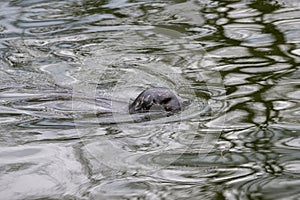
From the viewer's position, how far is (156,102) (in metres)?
4.57

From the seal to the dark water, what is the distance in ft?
0.24

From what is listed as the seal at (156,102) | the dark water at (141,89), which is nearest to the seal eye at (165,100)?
the seal at (156,102)

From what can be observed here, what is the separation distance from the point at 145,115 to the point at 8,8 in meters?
3.71

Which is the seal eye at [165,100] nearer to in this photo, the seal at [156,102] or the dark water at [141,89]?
the seal at [156,102]

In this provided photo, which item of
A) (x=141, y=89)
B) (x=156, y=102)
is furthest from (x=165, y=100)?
(x=141, y=89)

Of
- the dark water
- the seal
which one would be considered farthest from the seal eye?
the dark water

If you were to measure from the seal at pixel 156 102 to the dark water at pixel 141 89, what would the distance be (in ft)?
0.24

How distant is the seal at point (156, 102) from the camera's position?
4.55 meters

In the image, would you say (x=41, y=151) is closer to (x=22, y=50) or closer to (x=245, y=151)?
(x=245, y=151)

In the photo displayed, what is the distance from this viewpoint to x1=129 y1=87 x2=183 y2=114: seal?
4.55 metres

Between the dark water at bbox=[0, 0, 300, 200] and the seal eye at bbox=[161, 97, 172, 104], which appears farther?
the seal eye at bbox=[161, 97, 172, 104]

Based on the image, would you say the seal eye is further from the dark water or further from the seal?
→ the dark water

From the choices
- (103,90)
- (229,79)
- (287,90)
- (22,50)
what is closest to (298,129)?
(287,90)

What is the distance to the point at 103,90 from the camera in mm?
5320
